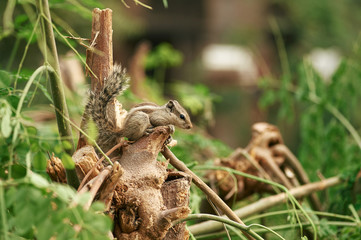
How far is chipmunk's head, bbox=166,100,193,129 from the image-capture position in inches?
29.8

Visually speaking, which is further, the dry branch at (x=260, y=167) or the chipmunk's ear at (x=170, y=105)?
the dry branch at (x=260, y=167)

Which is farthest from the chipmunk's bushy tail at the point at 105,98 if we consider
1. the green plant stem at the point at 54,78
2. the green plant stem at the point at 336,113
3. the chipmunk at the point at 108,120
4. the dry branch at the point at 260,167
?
the green plant stem at the point at 336,113

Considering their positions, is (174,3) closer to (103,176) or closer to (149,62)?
(149,62)

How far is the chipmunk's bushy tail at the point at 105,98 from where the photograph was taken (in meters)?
0.53

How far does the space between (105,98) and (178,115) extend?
0.92ft

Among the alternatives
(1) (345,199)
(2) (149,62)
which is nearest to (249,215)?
(1) (345,199)

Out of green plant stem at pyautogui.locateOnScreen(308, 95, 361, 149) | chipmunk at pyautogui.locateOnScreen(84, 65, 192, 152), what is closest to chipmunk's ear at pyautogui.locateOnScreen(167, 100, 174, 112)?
chipmunk at pyautogui.locateOnScreen(84, 65, 192, 152)

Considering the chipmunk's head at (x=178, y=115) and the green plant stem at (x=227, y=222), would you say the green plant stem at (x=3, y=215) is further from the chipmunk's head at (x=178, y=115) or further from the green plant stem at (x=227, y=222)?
the chipmunk's head at (x=178, y=115)

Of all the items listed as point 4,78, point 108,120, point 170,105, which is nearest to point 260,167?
point 170,105

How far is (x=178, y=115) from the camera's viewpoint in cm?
81

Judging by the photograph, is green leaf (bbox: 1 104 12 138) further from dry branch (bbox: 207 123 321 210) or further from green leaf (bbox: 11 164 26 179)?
dry branch (bbox: 207 123 321 210)

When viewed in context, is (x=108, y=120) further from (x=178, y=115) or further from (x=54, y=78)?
(x=178, y=115)

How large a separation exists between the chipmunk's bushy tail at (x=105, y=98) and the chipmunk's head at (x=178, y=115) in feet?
0.64

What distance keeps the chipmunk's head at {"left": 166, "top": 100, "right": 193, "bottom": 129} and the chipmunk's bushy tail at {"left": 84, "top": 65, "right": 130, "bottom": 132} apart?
19cm
